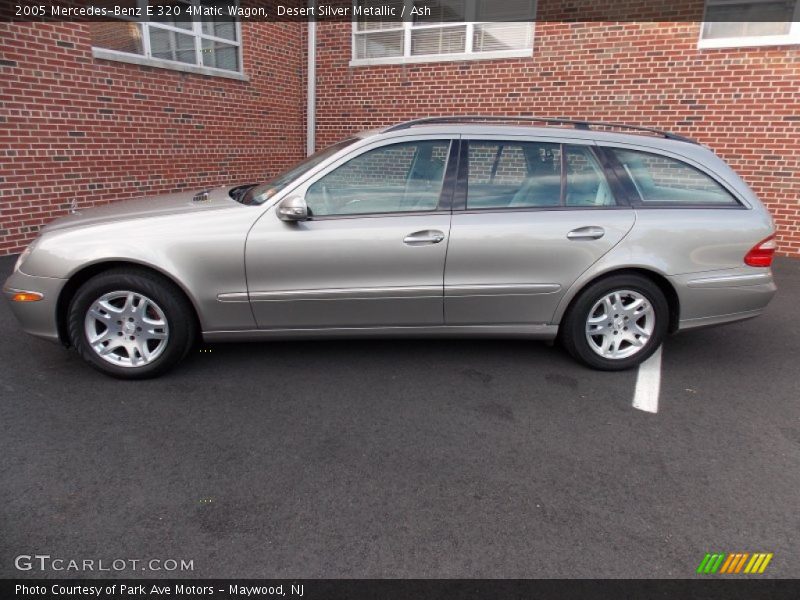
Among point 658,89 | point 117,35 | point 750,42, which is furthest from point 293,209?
point 750,42

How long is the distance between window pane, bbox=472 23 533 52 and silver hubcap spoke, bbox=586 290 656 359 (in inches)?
230

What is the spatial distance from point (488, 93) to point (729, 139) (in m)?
3.44

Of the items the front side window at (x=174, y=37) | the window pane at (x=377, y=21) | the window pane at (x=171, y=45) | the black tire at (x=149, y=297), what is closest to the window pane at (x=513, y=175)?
the black tire at (x=149, y=297)

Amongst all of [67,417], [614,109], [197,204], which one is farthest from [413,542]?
[614,109]

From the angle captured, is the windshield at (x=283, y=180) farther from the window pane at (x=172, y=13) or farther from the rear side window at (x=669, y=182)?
the window pane at (x=172, y=13)

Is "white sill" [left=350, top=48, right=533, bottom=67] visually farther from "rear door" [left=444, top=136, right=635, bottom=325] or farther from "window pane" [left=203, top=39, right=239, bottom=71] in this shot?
"rear door" [left=444, top=136, right=635, bottom=325]

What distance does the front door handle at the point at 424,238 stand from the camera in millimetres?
3389

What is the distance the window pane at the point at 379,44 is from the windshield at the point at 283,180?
6.11 meters

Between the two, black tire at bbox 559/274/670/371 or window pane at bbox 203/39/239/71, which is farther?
window pane at bbox 203/39/239/71

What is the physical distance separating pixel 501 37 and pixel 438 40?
1067 millimetres

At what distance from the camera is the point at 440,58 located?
8633 millimetres

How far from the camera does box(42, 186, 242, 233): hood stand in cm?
340

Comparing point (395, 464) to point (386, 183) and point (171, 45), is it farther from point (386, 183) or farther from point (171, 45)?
point (171, 45)

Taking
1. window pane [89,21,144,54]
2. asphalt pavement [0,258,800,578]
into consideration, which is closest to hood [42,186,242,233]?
asphalt pavement [0,258,800,578]
